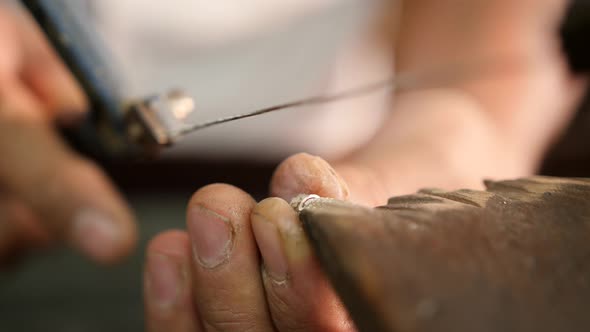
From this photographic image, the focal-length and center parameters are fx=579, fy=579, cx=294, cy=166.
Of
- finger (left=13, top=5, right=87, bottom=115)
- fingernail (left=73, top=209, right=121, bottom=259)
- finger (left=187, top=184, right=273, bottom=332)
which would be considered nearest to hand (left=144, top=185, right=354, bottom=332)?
finger (left=187, top=184, right=273, bottom=332)

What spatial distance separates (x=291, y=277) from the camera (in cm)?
42

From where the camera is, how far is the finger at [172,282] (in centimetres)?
54

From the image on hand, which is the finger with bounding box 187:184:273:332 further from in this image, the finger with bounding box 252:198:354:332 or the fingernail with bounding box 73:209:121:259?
the fingernail with bounding box 73:209:121:259

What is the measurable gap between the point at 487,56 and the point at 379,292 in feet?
2.89

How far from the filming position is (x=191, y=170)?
4.54 ft

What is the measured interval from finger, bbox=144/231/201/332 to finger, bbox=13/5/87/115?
0.42 m

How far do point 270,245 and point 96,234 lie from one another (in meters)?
0.42

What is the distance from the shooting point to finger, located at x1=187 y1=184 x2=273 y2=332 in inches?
17.7

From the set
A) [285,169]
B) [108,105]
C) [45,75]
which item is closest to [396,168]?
[285,169]

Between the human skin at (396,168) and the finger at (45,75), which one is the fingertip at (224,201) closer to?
the human skin at (396,168)

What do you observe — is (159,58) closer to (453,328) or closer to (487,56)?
(487,56)

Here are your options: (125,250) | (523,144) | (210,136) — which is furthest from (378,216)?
(210,136)

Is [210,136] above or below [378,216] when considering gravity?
below

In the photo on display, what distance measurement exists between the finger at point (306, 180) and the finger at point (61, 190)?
365 millimetres
